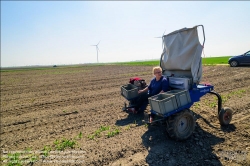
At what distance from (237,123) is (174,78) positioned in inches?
97.3

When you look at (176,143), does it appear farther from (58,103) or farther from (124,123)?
(58,103)

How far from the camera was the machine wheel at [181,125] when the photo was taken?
4488mm

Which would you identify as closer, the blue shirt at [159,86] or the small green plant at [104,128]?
the blue shirt at [159,86]

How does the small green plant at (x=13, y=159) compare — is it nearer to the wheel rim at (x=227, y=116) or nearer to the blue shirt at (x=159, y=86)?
the blue shirt at (x=159, y=86)

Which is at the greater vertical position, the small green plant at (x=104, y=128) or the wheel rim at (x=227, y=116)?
the wheel rim at (x=227, y=116)

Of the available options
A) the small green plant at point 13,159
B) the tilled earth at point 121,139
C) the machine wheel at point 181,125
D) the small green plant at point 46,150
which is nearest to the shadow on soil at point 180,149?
the tilled earth at point 121,139

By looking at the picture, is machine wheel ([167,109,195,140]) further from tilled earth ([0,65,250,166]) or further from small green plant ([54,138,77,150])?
small green plant ([54,138,77,150])

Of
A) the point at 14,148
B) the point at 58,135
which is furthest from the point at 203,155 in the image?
the point at 14,148

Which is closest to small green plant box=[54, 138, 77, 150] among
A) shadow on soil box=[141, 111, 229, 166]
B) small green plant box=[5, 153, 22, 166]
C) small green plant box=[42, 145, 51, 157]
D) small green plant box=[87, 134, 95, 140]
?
small green plant box=[42, 145, 51, 157]

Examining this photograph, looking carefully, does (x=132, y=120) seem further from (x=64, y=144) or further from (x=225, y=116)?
(x=225, y=116)

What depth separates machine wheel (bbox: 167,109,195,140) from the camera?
449cm

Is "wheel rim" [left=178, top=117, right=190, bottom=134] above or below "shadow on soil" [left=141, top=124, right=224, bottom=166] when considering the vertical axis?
above

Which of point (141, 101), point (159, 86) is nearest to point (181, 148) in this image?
point (159, 86)

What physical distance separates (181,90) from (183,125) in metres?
0.96
